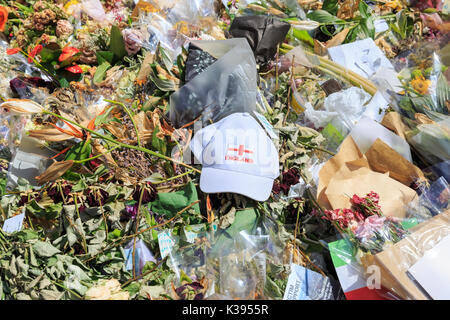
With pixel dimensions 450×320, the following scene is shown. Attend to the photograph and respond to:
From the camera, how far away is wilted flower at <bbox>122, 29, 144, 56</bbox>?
1.52 meters

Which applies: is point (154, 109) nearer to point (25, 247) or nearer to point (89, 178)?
point (89, 178)

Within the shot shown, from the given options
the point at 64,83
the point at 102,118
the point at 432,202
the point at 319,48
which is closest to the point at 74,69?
the point at 64,83

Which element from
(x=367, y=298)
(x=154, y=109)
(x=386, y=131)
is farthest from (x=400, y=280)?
(x=154, y=109)

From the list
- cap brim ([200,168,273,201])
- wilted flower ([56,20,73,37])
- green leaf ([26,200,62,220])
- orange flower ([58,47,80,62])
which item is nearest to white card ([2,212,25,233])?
green leaf ([26,200,62,220])

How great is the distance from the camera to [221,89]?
1149 millimetres

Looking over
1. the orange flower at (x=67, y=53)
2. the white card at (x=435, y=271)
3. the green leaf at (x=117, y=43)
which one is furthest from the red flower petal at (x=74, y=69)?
the white card at (x=435, y=271)

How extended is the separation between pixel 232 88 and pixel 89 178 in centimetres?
58

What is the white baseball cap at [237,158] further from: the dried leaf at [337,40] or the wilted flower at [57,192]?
the dried leaf at [337,40]

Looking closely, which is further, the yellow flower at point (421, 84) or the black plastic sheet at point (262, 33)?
the black plastic sheet at point (262, 33)

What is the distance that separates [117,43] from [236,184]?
99 cm

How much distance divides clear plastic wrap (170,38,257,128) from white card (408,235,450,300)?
693 mm

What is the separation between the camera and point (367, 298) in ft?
2.88

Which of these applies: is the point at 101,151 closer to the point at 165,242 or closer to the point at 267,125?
the point at 165,242

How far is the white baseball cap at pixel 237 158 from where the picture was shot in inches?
40.5
